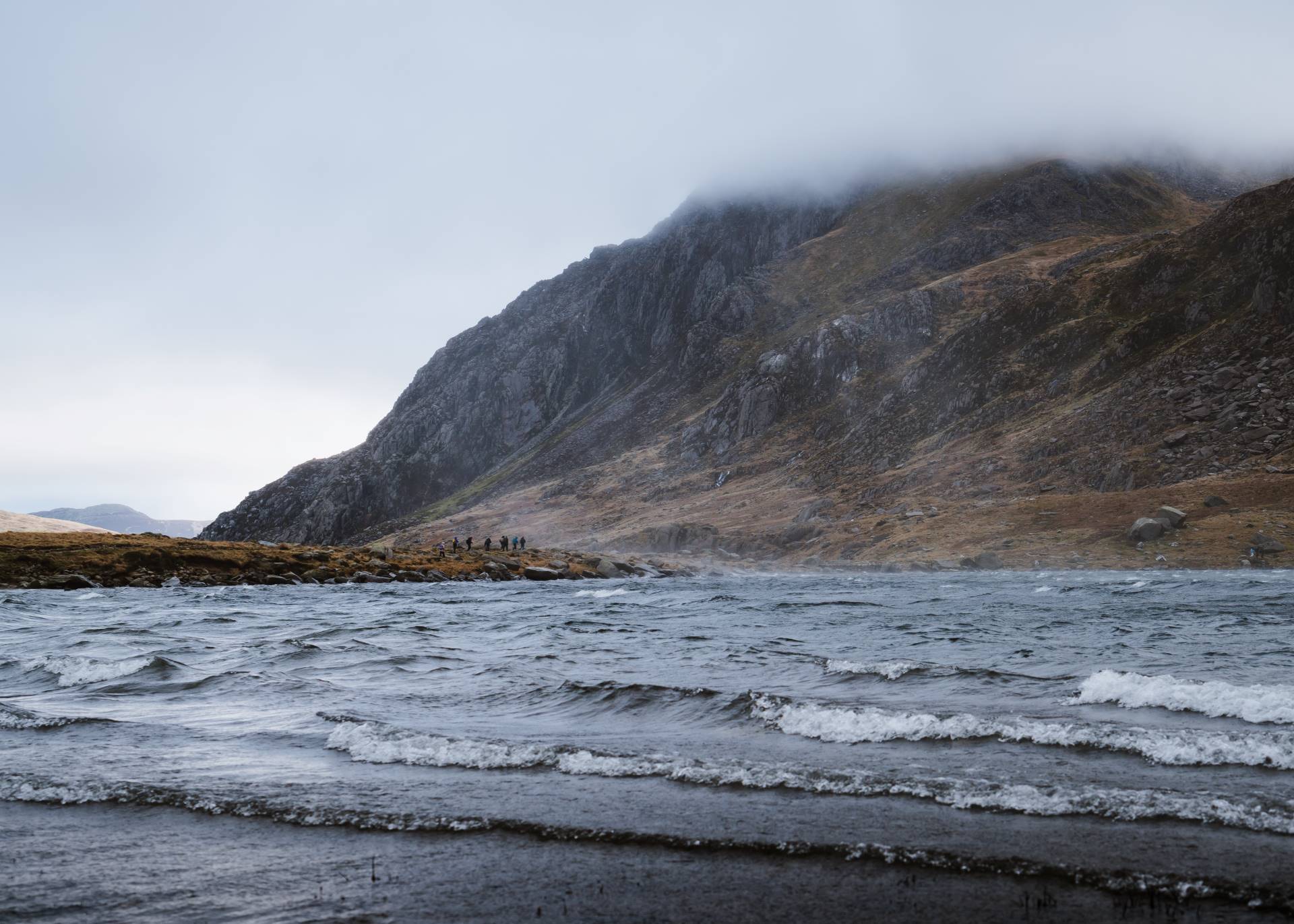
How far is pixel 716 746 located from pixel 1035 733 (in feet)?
12.5

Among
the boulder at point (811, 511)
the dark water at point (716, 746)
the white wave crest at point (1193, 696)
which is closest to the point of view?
the dark water at point (716, 746)

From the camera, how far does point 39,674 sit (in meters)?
17.6

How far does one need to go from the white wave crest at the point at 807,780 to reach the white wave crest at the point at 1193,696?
163 inches

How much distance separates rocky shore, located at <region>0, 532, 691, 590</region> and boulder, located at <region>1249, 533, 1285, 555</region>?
4041cm

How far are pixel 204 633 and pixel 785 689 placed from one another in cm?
1938

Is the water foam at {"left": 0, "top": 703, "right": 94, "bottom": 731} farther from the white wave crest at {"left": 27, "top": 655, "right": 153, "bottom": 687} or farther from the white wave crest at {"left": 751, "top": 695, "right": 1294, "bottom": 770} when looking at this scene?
the white wave crest at {"left": 751, "top": 695, "right": 1294, "bottom": 770}

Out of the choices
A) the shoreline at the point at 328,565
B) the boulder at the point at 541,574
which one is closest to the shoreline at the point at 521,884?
the shoreline at the point at 328,565

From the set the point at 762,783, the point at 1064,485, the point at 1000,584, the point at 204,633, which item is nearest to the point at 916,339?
the point at 1064,485

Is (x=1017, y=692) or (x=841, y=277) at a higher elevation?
(x=841, y=277)

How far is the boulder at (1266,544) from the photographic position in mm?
52250

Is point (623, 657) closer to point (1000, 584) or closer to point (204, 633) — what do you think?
point (204, 633)

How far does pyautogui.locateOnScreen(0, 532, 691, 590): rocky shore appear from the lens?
53781 millimetres

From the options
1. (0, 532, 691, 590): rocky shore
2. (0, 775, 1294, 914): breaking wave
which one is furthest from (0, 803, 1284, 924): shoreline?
(0, 532, 691, 590): rocky shore

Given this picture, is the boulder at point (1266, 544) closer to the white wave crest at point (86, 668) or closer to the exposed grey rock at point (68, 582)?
the white wave crest at point (86, 668)
